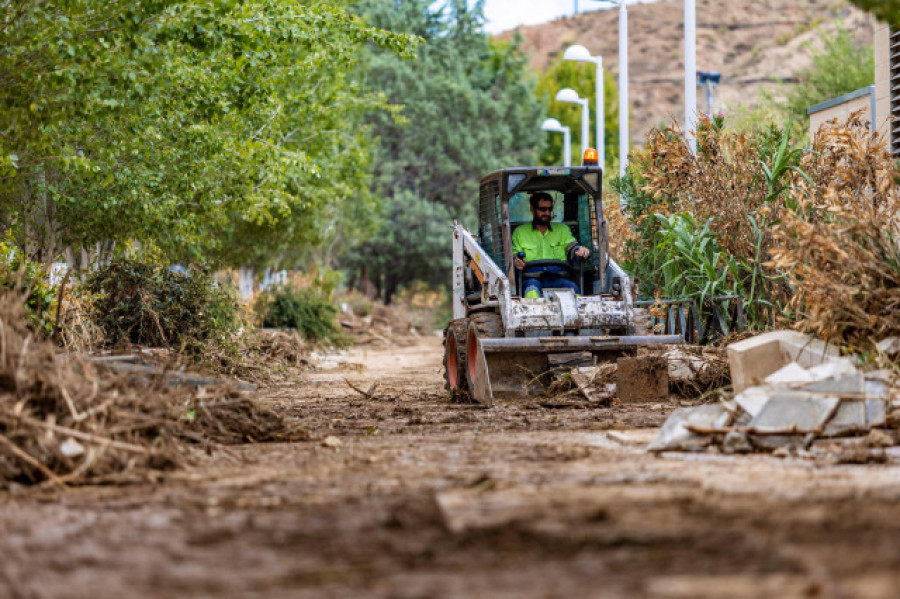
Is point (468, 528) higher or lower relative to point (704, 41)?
lower

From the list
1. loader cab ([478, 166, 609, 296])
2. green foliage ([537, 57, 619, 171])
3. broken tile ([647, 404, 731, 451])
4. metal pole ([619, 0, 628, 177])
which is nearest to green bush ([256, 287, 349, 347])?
metal pole ([619, 0, 628, 177])

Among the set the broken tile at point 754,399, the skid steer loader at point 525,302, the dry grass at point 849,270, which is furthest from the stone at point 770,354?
the skid steer loader at point 525,302

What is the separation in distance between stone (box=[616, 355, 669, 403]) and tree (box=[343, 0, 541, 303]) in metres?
37.3

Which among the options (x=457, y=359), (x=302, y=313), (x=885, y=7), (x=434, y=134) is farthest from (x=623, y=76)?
(x=434, y=134)

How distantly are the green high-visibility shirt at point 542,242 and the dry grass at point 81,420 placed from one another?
6172 mm

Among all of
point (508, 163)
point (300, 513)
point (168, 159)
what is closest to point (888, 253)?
point (300, 513)

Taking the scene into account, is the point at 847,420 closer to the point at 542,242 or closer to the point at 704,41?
the point at 542,242

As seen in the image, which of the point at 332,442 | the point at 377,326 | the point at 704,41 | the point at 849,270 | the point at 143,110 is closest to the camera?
the point at 332,442

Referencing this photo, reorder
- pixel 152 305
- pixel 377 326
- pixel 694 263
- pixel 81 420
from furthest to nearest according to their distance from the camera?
pixel 377 326 < pixel 152 305 < pixel 694 263 < pixel 81 420

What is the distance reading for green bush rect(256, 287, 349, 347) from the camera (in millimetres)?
29295

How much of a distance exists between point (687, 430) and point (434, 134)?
4483cm

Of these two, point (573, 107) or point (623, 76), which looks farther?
point (573, 107)

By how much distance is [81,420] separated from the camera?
8.38 metres

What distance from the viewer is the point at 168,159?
657 inches
